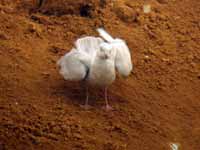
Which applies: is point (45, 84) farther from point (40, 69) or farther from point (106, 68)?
point (106, 68)

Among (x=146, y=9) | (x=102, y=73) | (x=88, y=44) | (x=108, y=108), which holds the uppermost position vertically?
(x=146, y=9)

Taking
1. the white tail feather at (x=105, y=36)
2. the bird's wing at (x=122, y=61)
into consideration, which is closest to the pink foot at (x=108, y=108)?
the bird's wing at (x=122, y=61)

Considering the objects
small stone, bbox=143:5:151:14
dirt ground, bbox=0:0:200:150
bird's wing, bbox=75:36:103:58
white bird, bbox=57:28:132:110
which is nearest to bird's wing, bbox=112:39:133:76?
white bird, bbox=57:28:132:110

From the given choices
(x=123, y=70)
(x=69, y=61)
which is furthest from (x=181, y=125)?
(x=69, y=61)

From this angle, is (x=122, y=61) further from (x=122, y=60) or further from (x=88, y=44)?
(x=88, y=44)

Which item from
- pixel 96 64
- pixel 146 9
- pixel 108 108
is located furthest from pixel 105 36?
pixel 146 9

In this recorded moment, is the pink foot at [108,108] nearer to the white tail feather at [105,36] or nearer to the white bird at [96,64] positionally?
the white bird at [96,64]

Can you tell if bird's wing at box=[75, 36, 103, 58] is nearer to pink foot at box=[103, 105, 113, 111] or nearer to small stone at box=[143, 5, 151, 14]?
pink foot at box=[103, 105, 113, 111]
